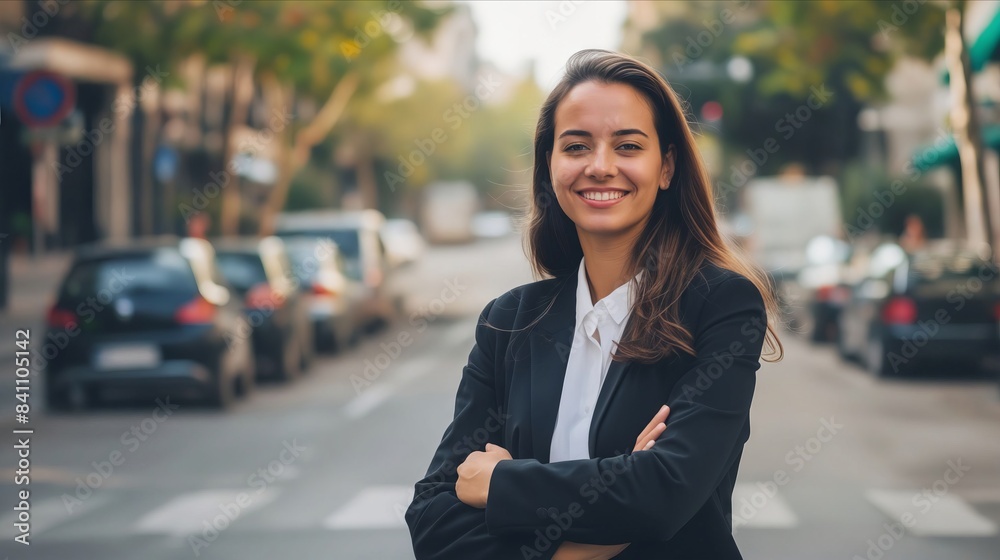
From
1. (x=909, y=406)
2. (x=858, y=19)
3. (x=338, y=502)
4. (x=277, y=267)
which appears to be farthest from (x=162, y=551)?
(x=858, y=19)

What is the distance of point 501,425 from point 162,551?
4461mm

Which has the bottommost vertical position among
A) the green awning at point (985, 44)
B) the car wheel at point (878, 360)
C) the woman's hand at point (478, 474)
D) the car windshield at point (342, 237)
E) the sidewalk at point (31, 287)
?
the sidewalk at point (31, 287)

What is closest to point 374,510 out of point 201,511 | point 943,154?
point 201,511

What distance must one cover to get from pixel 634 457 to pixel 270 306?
41.3 feet

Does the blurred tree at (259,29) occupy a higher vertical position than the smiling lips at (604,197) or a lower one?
higher

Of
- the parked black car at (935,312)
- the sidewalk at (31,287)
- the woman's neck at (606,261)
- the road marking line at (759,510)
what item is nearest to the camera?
the woman's neck at (606,261)

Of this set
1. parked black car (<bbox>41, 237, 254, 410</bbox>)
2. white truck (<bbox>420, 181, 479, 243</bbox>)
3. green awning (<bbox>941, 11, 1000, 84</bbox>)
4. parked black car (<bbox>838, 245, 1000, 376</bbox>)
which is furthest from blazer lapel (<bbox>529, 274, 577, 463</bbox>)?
white truck (<bbox>420, 181, 479, 243</bbox>)

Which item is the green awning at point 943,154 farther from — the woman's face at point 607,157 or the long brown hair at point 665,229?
the woman's face at point 607,157

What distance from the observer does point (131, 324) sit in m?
12.1

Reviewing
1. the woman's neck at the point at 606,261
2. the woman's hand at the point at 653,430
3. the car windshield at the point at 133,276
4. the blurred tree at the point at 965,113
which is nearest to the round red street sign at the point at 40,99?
the car windshield at the point at 133,276

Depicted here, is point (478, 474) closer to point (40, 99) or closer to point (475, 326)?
point (475, 326)

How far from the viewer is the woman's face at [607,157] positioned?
2.54m

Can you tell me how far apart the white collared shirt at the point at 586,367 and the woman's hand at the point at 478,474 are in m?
0.12

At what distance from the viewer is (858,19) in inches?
736
